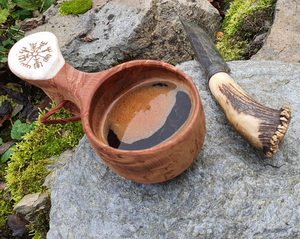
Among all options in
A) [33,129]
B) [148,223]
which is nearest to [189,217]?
[148,223]

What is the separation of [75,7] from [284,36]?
1.23 m

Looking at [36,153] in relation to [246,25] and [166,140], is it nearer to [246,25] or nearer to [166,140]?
[166,140]

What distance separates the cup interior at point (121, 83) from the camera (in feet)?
6.14

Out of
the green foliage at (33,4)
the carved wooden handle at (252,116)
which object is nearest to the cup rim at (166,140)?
the carved wooden handle at (252,116)

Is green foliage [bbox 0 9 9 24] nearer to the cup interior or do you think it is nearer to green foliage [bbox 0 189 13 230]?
green foliage [bbox 0 189 13 230]

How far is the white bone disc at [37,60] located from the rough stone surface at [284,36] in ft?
3.75

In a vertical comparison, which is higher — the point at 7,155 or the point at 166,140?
the point at 166,140

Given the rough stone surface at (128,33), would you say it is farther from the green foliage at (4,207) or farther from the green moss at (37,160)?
the green foliage at (4,207)

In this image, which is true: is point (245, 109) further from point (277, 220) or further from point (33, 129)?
point (33, 129)

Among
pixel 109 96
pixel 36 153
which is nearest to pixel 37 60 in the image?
pixel 109 96

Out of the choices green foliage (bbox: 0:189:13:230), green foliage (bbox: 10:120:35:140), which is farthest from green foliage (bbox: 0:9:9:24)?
green foliage (bbox: 0:189:13:230)

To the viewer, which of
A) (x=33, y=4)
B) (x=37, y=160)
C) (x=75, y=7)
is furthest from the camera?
(x=33, y=4)

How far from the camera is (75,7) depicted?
3072 mm

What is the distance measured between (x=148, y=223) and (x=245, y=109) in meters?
0.56
